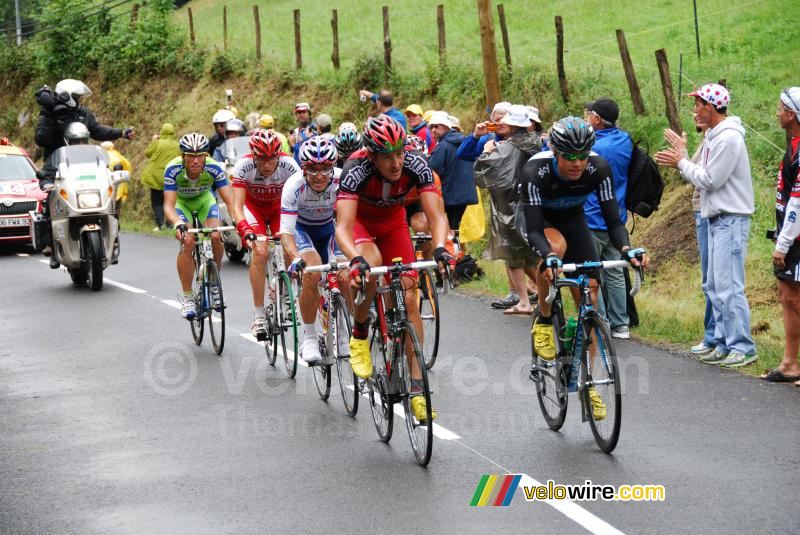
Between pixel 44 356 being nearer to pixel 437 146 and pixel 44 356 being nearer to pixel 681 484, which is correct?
pixel 437 146

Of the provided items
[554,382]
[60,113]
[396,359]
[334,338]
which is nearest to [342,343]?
[334,338]

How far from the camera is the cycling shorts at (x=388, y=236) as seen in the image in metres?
8.62

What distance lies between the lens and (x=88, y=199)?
1648 centimetres

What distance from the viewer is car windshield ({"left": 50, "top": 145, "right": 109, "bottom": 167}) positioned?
17094 millimetres

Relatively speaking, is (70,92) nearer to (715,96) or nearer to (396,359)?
(715,96)

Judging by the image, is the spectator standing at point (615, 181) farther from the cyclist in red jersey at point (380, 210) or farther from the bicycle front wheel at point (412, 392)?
the bicycle front wheel at point (412, 392)

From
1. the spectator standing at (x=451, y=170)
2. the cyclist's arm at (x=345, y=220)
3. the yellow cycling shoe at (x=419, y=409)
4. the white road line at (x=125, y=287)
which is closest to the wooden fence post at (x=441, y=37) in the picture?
the white road line at (x=125, y=287)

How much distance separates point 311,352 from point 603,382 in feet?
9.13

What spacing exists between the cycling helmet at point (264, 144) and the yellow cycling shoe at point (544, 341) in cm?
374

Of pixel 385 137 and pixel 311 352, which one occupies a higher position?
pixel 385 137

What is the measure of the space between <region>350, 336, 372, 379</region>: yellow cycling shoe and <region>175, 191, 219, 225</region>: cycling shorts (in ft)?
15.1

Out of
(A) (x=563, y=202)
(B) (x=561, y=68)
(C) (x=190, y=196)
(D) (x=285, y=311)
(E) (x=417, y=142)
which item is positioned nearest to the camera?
(A) (x=563, y=202)

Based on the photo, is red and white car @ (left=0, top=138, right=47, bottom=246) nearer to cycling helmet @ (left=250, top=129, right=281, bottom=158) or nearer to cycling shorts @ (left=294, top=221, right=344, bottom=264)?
cycling helmet @ (left=250, top=129, right=281, bottom=158)

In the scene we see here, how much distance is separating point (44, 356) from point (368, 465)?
5.64 m
